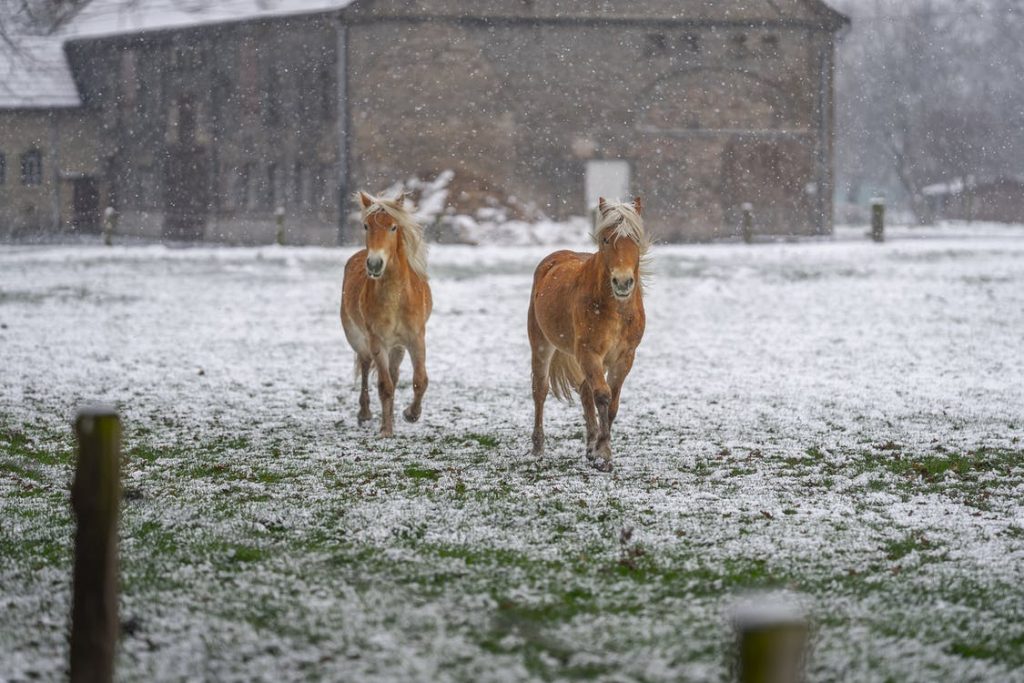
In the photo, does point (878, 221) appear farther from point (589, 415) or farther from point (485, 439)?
point (589, 415)

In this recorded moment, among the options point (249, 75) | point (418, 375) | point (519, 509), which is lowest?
point (519, 509)

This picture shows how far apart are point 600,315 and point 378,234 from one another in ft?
6.24

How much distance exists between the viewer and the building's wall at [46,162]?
44.7m

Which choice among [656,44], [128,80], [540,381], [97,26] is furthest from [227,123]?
[540,381]

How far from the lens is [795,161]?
37531 mm

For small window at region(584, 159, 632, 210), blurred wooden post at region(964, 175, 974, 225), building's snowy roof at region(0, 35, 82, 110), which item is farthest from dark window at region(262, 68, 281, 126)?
blurred wooden post at region(964, 175, 974, 225)

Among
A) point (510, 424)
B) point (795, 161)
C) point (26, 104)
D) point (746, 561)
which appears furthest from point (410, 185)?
point (746, 561)

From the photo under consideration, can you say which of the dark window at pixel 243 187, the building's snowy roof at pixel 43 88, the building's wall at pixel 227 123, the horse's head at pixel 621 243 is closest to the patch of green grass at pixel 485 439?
the horse's head at pixel 621 243

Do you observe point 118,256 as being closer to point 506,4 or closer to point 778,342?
point 506,4

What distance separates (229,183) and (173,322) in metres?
24.0

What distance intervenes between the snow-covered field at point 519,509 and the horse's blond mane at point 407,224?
50.7 inches

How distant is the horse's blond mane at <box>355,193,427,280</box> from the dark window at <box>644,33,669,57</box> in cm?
2855

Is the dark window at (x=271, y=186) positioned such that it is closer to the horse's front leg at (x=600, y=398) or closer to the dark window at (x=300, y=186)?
the dark window at (x=300, y=186)

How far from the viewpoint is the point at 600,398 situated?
7496mm
